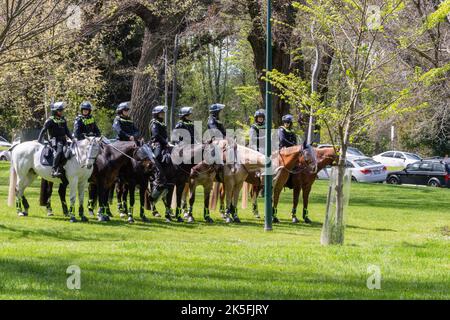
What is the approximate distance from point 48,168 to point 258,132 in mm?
5865

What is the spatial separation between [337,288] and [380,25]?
257 inches

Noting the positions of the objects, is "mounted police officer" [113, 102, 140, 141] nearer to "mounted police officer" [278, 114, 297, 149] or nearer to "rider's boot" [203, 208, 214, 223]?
"rider's boot" [203, 208, 214, 223]

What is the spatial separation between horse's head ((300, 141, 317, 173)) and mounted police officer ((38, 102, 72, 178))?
6.10m

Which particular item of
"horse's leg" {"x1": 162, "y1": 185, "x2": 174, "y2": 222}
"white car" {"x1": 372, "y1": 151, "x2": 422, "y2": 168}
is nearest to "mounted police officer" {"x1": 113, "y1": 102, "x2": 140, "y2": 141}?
"horse's leg" {"x1": 162, "y1": 185, "x2": 174, "y2": 222}

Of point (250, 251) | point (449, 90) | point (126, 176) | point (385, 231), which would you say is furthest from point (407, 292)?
point (449, 90)

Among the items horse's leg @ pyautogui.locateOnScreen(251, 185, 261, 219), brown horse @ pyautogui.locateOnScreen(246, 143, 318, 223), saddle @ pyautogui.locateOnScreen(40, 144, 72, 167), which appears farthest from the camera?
horse's leg @ pyautogui.locateOnScreen(251, 185, 261, 219)

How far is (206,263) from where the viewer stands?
11977mm

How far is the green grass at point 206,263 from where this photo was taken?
959 centimetres

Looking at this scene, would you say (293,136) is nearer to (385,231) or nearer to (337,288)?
(385,231)

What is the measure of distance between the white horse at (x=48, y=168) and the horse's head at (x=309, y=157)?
17.9 ft

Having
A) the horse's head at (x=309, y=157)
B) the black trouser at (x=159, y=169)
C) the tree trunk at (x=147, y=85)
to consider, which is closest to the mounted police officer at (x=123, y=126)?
the black trouser at (x=159, y=169)

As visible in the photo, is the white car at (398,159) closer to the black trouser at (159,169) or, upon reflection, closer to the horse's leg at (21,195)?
the black trouser at (159,169)

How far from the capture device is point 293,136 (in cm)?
2288

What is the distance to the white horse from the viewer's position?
19.9 meters
